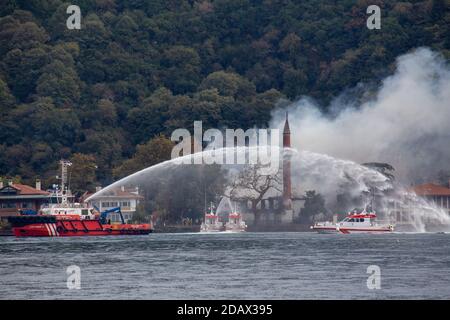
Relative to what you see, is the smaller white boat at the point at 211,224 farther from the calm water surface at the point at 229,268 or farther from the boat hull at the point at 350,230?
the calm water surface at the point at 229,268

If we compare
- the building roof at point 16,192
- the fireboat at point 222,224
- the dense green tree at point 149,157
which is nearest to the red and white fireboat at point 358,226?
the fireboat at point 222,224

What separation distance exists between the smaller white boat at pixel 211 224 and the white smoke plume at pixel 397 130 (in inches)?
498

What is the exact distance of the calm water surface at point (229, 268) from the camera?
224ft

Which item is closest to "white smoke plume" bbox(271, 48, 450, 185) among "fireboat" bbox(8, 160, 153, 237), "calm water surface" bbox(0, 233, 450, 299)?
"fireboat" bbox(8, 160, 153, 237)

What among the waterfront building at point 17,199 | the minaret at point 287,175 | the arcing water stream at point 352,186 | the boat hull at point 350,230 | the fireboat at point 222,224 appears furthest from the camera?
the waterfront building at point 17,199

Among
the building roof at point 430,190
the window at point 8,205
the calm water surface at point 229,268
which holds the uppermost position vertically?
the building roof at point 430,190

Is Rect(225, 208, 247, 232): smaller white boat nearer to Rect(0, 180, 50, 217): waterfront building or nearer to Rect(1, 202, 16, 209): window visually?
Rect(0, 180, 50, 217): waterfront building

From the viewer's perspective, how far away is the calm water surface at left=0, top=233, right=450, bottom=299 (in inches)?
2692

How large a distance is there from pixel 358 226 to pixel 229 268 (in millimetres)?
47351

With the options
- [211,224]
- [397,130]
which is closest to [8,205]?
[211,224]

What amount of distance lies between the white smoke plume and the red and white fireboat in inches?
610

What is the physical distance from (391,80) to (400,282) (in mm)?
108385

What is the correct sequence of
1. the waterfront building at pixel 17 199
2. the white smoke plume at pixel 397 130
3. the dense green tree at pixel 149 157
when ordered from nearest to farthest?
the white smoke plume at pixel 397 130 → the waterfront building at pixel 17 199 → the dense green tree at pixel 149 157

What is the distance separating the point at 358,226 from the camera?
128m
